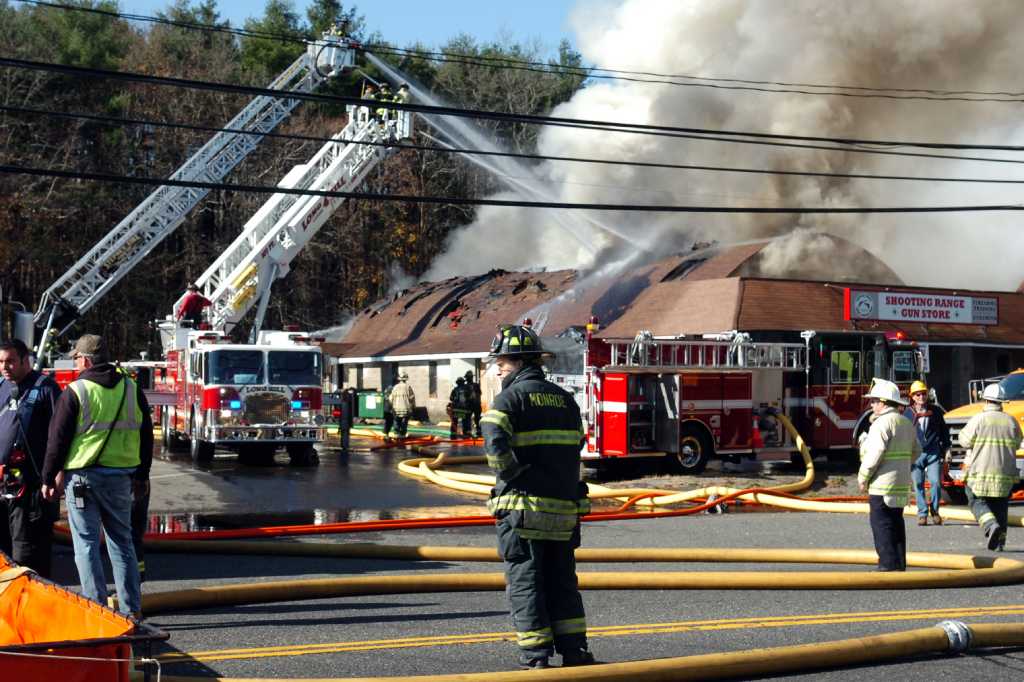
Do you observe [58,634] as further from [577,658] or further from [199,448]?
[199,448]

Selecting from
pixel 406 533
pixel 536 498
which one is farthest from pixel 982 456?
pixel 536 498

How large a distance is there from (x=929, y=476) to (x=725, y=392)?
18.9ft

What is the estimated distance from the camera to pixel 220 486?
1655cm

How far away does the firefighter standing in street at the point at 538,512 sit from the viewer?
5762 mm

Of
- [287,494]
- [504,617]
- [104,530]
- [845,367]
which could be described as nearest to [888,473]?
[504,617]

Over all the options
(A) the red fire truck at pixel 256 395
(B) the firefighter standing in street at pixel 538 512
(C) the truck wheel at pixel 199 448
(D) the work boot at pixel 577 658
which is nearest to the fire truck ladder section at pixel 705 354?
(A) the red fire truck at pixel 256 395

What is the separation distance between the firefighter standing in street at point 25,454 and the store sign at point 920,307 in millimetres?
19579

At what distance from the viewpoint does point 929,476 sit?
13.0 meters

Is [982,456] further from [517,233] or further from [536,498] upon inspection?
[517,233]

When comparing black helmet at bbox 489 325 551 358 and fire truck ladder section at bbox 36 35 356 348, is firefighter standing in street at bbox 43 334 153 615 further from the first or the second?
fire truck ladder section at bbox 36 35 356 348

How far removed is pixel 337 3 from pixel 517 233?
60.2ft

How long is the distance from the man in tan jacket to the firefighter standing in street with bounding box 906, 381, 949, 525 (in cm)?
378

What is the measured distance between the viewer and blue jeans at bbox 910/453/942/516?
1270cm

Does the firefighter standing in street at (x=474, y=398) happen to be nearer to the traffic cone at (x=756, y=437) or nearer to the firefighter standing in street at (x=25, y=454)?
the traffic cone at (x=756, y=437)
